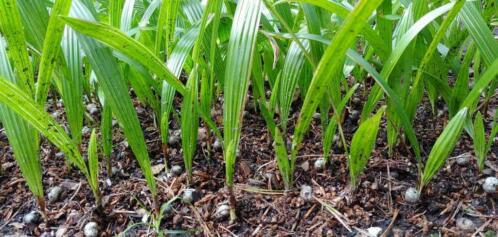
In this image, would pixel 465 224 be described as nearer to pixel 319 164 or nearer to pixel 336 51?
pixel 319 164

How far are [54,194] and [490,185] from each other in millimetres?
868

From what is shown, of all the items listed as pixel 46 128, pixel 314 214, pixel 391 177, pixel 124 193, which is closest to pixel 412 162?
pixel 391 177

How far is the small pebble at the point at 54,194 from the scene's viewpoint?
1.01m

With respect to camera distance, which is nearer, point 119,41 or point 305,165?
point 119,41

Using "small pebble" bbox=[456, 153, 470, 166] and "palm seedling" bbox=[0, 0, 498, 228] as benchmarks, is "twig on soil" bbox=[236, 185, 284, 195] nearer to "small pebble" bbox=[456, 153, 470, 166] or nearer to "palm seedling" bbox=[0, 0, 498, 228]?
"palm seedling" bbox=[0, 0, 498, 228]

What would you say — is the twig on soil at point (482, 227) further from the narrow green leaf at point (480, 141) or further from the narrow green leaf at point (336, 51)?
the narrow green leaf at point (336, 51)

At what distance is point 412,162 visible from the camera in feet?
3.41

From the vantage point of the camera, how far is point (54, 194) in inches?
39.6

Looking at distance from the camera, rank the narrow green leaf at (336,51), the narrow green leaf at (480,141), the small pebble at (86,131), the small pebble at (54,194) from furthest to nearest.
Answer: the small pebble at (86,131)
the small pebble at (54,194)
the narrow green leaf at (480,141)
the narrow green leaf at (336,51)

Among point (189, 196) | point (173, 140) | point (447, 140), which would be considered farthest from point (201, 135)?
point (447, 140)

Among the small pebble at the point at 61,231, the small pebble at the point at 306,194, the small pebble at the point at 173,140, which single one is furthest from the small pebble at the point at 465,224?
the small pebble at the point at 61,231

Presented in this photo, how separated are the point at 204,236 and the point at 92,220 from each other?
23 cm

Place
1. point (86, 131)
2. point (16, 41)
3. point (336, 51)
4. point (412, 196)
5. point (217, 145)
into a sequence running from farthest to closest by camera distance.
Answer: point (86, 131) → point (217, 145) → point (412, 196) → point (16, 41) → point (336, 51)

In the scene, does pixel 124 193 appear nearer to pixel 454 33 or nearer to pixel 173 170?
pixel 173 170
